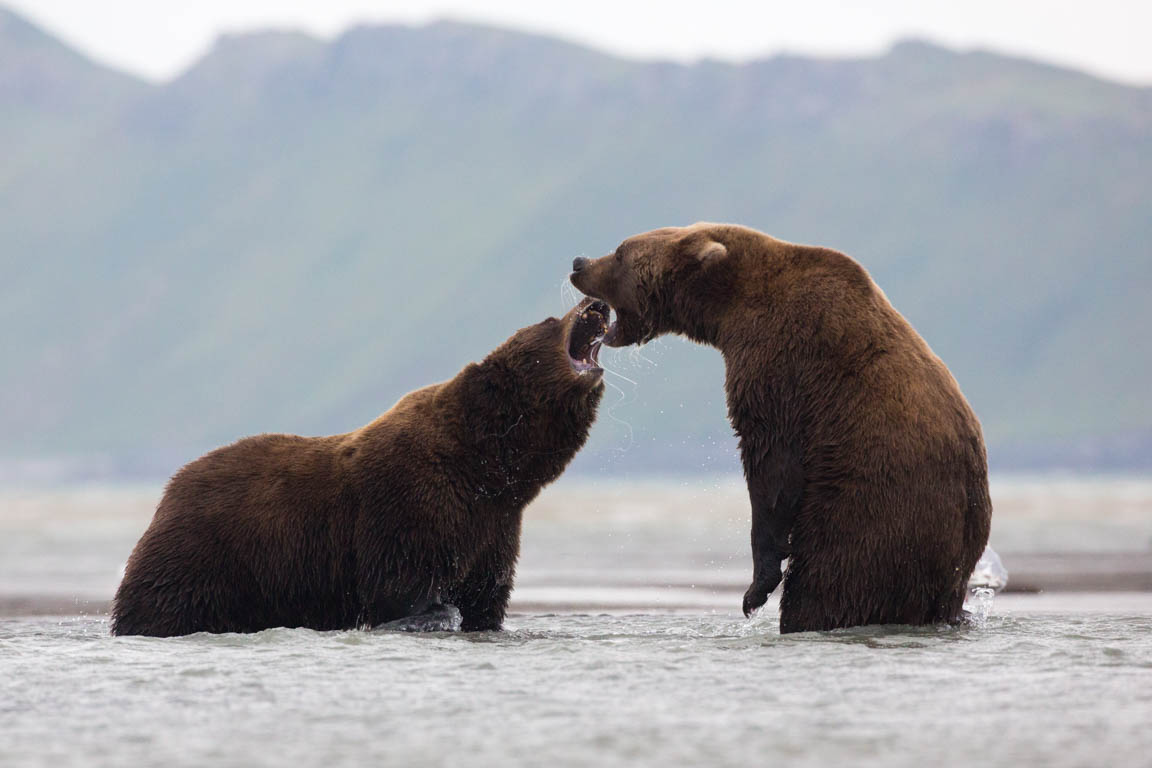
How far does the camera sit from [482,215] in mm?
163500

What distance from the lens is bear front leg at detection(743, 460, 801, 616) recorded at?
285 inches

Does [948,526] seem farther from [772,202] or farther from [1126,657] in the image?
[772,202]

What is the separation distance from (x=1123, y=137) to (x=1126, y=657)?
551ft

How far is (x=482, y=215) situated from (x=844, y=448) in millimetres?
157574

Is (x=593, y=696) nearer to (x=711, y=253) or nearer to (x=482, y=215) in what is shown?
(x=711, y=253)

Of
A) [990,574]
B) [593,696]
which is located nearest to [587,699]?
[593,696]

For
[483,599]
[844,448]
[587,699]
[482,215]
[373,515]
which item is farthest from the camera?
[482,215]

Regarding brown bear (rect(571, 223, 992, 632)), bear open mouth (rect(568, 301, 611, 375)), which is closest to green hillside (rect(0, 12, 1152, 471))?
bear open mouth (rect(568, 301, 611, 375))

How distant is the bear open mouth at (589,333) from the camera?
8.67 m

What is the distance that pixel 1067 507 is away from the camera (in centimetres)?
3528

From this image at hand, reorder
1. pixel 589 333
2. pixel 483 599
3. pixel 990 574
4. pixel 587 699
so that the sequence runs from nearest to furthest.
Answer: pixel 587 699 → pixel 483 599 → pixel 589 333 → pixel 990 574

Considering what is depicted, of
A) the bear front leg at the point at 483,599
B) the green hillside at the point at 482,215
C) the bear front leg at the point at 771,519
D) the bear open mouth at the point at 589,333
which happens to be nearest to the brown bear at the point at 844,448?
the bear front leg at the point at 771,519

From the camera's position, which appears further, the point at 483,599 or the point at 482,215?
the point at 482,215

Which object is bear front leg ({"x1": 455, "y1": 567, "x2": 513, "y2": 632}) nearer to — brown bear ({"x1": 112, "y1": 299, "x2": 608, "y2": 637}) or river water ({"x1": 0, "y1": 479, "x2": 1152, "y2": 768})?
brown bear ({"x1": 112, "y1": 299, "x2": 608, "y2": 637})
